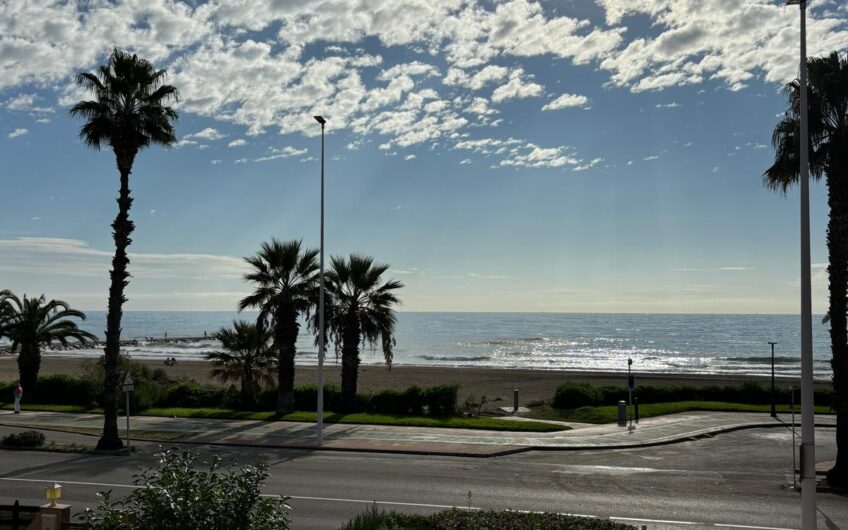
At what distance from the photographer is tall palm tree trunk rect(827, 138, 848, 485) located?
57.3 ft

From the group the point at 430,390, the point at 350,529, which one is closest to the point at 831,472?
the point at 350,529

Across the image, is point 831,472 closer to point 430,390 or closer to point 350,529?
point 350,529

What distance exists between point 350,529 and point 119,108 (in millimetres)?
17235

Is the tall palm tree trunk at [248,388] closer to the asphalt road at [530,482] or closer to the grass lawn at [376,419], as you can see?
the grass lawn at [376,419]

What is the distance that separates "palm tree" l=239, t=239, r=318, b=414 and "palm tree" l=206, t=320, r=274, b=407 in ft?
8.14

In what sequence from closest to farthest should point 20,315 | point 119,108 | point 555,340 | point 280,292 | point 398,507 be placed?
point 398,507 → point 119,108 → point 280,292 → point 20,315 → point 555,340

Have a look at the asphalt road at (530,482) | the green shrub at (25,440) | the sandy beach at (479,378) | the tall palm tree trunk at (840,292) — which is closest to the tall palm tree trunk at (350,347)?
the asphalt road at (530,482)

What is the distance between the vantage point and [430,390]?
29297 millimetres

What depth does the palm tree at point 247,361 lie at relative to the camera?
30969 millimetres

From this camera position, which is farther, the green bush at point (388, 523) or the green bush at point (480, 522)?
the green bush at point (388, 523)

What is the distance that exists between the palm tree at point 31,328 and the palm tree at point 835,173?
32258 mm

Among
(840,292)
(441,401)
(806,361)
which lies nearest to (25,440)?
(441,401)

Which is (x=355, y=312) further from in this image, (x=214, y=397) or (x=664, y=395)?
(x=664, y=395)

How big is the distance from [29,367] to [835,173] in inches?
1414
